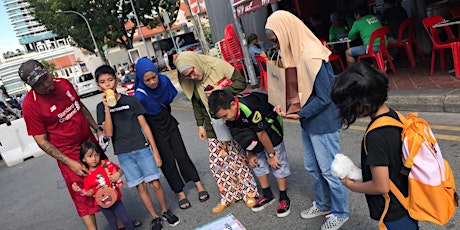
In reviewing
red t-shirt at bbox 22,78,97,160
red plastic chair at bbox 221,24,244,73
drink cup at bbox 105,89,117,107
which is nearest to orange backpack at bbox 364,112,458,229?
drink cup at bbox 105,89,117,107

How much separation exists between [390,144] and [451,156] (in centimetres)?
248

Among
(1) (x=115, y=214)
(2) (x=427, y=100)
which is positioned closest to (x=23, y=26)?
(1) (x=115, y=214)

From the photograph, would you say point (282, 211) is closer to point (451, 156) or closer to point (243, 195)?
point (243, 195)

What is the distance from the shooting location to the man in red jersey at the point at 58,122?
2.79 m

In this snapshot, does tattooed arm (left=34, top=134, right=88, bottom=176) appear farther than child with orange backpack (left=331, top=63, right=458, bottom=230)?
Yes

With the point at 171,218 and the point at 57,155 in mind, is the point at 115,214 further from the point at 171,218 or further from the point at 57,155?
the point at 57,155

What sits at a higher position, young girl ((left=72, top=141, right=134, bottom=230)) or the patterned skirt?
young girl ((left=72, top=141, right=134, bottom=230))

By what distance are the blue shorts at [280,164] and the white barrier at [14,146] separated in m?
7.82

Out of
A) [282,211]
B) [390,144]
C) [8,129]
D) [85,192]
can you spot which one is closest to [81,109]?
[85,192]

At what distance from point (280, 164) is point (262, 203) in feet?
1.73

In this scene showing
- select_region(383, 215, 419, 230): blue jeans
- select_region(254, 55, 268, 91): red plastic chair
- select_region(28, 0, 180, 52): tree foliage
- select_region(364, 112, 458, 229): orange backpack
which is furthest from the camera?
select_region(28, 0, 180, 52): tree foliage

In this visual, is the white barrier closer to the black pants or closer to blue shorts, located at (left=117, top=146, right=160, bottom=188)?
the black pants

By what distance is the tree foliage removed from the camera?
28250mm

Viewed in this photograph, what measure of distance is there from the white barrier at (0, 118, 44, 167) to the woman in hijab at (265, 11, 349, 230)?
8512 mm
